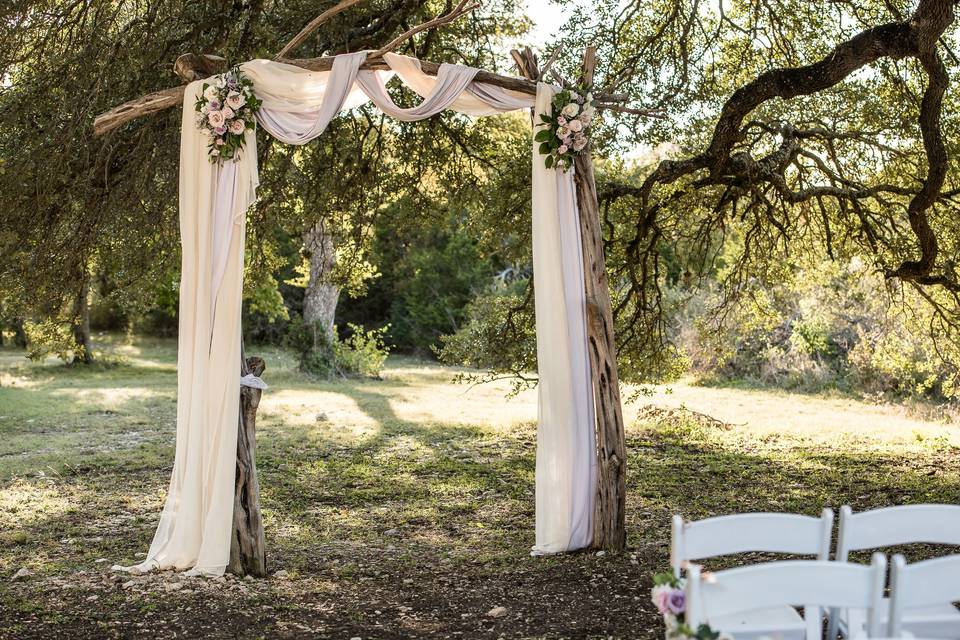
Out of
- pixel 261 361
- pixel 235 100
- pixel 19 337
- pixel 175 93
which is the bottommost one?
pixel 261 361

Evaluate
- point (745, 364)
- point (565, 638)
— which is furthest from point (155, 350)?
point (565, 638)

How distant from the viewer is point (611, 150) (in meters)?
8.66

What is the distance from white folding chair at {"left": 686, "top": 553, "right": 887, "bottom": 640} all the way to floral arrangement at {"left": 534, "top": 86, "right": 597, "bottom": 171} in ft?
11.5

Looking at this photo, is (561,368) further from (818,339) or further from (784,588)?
(818,339)

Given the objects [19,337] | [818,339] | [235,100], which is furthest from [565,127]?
[19,337]

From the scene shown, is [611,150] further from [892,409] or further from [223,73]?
[892,409]

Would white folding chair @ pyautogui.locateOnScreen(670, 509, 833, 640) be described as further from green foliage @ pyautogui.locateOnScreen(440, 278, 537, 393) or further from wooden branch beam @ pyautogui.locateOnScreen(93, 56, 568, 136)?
green foliage @ pyautogui.locateOnScreen(440, 278, 537, 393)

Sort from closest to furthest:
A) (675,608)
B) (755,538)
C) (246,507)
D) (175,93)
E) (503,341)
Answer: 1. (675,608)
2. (755,538)
3. (246,507)
4. (175,93)
5. (503,341)

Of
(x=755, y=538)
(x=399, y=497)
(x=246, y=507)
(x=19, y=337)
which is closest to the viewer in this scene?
(x=755, y=538)

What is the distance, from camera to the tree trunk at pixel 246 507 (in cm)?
550

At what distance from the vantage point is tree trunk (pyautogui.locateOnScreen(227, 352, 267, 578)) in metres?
5.50

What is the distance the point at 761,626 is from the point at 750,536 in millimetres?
343

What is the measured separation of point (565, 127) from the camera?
18.6ft

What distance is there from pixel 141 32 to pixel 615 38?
4235 mm
